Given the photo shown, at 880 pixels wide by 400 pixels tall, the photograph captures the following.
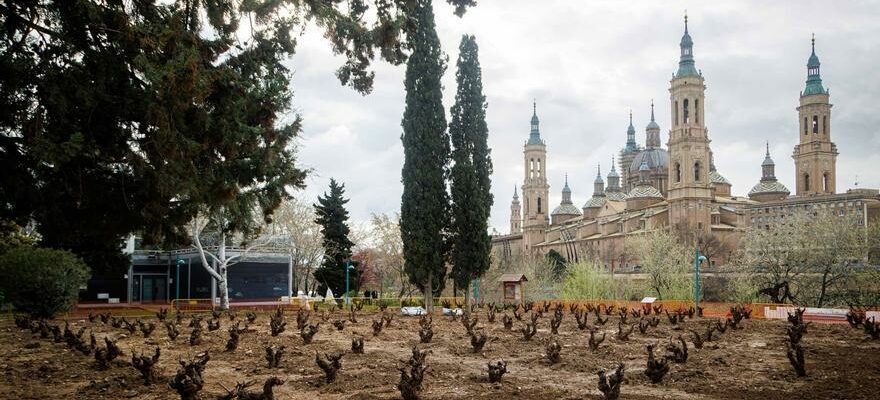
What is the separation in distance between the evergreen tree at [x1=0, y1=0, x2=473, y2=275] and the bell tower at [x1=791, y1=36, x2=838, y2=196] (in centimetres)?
10645

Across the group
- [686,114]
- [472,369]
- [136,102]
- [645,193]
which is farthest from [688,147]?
[136,102]

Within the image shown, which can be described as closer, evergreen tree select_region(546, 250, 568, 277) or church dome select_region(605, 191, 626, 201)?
evergreen tree select_region(546, 250, 568, 277)

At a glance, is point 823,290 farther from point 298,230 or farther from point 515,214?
point 515,214

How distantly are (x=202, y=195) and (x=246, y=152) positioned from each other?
1005 millimetres

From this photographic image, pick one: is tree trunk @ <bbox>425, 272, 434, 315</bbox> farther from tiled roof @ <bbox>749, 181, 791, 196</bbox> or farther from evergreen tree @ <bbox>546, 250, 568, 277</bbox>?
tiled roof @ <bbox>749, 181, 791, 196</bbox>

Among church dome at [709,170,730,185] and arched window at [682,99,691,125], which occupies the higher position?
arched window at [682,99,691,125]

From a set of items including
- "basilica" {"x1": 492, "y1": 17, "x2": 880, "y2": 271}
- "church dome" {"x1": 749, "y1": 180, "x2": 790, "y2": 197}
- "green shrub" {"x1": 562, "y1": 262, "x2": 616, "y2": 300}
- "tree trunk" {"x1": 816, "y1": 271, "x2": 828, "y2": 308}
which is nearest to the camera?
"tree trunk" {"x1": 816, "y1": 271, "x2": 828, "y2": 308}

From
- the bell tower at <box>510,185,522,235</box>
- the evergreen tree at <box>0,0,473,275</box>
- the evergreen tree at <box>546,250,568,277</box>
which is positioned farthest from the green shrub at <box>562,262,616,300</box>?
the bell tower at <box>510,185,522,235</box>

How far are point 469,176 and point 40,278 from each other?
53.6 ft

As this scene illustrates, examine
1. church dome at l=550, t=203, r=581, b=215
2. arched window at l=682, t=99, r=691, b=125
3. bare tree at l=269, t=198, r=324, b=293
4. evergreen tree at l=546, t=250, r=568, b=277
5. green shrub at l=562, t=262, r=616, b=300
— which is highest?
arched window at l=682, t=99, r=691, b=125

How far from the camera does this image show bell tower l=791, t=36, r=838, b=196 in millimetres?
101938

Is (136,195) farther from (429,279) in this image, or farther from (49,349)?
(429,279)

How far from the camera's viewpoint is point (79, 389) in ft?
32.9

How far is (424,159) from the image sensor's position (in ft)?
99.2
